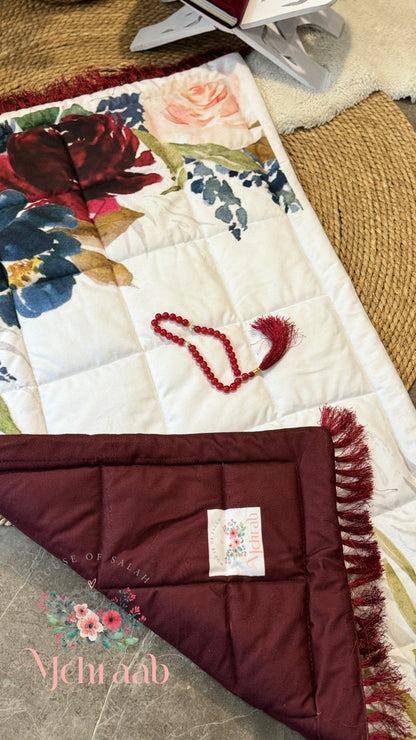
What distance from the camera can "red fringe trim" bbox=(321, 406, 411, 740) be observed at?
98 cm

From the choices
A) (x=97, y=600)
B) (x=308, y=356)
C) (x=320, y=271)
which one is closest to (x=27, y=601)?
(x=97, y=600)

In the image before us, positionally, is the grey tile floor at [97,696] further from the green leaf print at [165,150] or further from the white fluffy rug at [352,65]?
the white fluffy rug at [352,65]

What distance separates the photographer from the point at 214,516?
1028 millimetres

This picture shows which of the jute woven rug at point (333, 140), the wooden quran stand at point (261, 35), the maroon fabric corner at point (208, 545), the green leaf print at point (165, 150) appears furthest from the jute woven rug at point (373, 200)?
the maroon fabric corner at point (208, 545)

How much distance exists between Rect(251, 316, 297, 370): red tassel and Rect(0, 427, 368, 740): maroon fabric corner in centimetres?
17

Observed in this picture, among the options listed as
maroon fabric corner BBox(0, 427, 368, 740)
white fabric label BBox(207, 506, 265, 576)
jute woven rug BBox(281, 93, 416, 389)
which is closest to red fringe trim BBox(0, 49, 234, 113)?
jute woven rug BBox(281, 93, 416, 389)

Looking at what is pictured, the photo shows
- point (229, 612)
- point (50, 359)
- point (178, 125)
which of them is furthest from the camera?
point (178, 125)

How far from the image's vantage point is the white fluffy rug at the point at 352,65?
1.49 meters

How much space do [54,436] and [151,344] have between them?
251 millimetres

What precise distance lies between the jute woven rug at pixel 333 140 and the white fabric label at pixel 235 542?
450mm

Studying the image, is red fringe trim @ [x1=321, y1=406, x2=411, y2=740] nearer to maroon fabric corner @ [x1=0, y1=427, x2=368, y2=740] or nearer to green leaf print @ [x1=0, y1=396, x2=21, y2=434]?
maroon fabric corner @ [x1=0, y1=427, x2=368, y2=740]

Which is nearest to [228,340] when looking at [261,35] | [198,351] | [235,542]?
[198,351]

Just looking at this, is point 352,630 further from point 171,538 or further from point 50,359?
point 50,359

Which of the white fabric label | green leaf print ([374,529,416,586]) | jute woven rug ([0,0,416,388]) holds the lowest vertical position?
green leaf print ([374,529,416,586])
